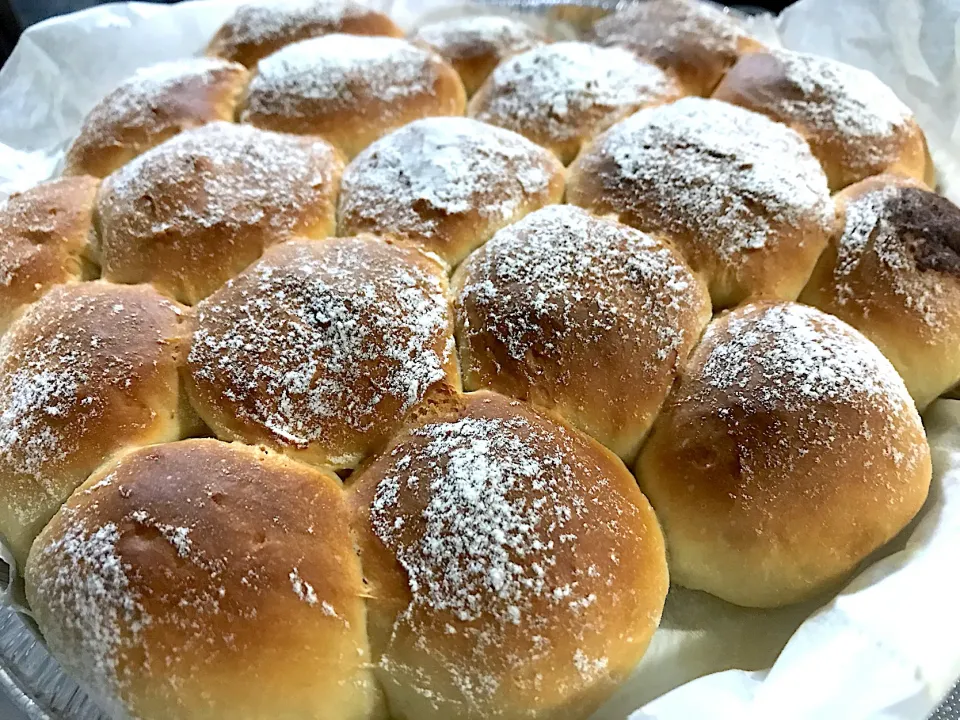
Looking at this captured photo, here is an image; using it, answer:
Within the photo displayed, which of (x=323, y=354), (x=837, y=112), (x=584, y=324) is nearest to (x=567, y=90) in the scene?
(x=837, y=112)

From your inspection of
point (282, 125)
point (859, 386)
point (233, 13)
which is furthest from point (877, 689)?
point (233, 13)

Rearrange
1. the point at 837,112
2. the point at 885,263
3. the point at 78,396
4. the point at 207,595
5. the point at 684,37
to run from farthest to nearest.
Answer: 1. the point at 684,37
2. the point at 837,112
3. the point at 885,263
4. the point at 78,396
5. the point at 207,595

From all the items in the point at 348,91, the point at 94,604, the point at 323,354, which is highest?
the point at 348,91

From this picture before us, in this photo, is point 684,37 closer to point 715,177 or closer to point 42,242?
→ point 715,177

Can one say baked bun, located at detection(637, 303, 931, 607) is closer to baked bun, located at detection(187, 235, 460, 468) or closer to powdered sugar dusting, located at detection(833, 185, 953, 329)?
powdered sugar dusting, located at detection(833, 185, 953, 329)

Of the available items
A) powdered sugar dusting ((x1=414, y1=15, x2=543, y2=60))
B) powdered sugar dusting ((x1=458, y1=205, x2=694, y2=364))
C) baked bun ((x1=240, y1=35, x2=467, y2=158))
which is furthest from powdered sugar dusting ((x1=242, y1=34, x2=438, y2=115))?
powdered sugar dusting ((x1=458, y1=205, x2=694, y2=364))

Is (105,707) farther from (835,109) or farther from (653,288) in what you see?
(835,109)

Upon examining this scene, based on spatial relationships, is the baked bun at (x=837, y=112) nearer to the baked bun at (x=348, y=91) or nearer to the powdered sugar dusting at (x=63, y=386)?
the baked bun at (x=348, y=91)
